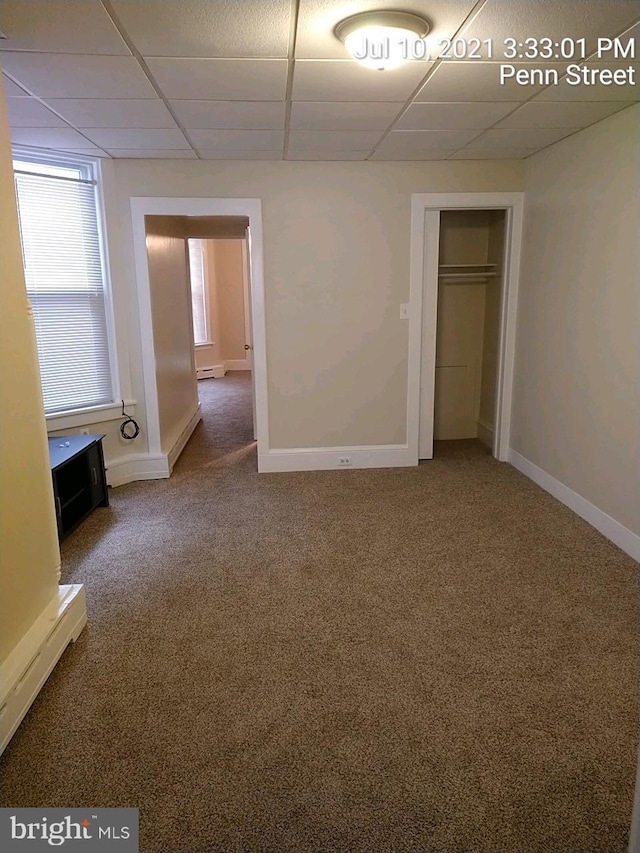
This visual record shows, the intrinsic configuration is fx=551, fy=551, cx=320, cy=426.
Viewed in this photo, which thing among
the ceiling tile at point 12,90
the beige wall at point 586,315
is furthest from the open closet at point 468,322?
the ceiling tile at point 12,90

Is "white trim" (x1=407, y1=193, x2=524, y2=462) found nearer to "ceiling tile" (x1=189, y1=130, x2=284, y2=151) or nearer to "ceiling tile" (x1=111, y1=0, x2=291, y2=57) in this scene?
"ceiling tile" (x1=189, y1=130, x2=284, y2=151)

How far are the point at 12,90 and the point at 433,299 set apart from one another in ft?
10.1

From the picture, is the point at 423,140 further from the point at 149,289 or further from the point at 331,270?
the point at 149,289

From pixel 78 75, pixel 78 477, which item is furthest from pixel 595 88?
pixel 78 477

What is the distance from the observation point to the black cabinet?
3.39 meters

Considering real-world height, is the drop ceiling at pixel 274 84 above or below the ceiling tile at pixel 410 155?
below

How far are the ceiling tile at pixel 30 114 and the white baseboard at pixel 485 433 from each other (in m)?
3.97

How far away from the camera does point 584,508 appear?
3.49 metres

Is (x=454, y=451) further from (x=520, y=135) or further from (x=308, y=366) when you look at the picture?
(x=520, y=135)

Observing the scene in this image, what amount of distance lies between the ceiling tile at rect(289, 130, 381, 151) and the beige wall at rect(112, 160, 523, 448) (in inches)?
17.1

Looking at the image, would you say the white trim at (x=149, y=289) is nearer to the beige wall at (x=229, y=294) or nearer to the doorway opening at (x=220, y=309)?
the doorway opening at (x=220, y=309)

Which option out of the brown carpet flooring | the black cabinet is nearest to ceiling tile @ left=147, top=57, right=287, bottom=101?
the black cabinet

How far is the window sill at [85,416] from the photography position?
155 inches

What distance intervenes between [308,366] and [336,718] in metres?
2.95
